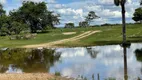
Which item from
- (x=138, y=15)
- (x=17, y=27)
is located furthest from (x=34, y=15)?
(x=138, y=15)

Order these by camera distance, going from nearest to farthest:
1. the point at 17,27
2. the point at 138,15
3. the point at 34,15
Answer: the point at 17,27
the point at 34,15
the point at 138,15

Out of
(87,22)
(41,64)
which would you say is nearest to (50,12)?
(87,22)

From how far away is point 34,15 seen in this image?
11694 centimetres

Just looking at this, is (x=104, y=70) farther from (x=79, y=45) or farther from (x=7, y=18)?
(x=7, y=18)

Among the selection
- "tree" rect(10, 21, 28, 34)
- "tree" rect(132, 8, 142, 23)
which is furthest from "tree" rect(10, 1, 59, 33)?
"tree" rect(132, 8, 142, 23)

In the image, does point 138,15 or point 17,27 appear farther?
point 138,15

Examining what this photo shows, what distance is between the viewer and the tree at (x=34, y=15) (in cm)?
11719

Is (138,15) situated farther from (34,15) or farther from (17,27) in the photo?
(17,27)

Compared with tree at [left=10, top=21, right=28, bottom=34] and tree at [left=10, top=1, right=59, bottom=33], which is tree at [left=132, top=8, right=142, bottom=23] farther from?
tree at [left=10, top=21, right=28, bottom=34]

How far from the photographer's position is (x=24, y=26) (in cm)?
10562

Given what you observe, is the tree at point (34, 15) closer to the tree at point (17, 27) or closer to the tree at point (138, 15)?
the tree at point (17, 27)

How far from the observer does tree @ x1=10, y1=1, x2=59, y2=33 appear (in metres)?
117

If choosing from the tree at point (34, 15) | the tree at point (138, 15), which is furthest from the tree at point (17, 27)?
the tree at point (138, 15)

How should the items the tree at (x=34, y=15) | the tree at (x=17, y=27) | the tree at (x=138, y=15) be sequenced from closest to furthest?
the tree at (x=17, y=27), the tree at (x=34, y=15), the tree at (x=138, y=15)
